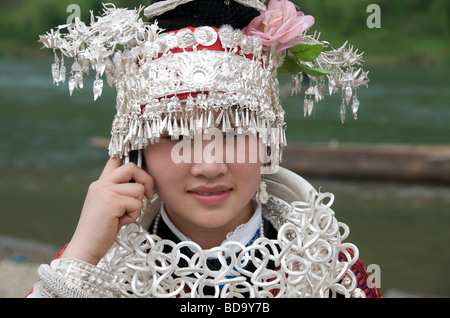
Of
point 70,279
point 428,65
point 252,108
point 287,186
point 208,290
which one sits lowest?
point 208,290

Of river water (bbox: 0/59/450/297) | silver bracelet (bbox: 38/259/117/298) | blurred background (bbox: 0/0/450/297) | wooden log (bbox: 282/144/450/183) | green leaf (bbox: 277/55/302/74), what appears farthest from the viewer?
wooden log (bbox: 282/144/450/183)

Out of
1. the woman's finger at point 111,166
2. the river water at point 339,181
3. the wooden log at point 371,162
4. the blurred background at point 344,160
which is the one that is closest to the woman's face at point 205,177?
the woman's finger at point 111,166

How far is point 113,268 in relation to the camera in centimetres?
167

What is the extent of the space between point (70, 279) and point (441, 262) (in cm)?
544

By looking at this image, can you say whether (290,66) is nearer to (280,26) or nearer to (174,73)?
(280,26)

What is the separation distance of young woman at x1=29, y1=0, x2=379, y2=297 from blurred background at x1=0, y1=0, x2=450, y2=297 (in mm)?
389

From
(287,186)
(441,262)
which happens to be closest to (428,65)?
(441,262)

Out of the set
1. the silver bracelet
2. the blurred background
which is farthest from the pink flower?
the silver bracelet

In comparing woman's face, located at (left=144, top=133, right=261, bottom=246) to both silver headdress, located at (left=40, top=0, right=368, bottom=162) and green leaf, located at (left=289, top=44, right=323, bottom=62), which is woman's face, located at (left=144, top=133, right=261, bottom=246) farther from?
green leaf, located at (left=289, top=44, right=323, bottom=62)

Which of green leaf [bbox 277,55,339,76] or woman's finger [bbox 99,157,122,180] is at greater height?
green leaf [bbox 277,55,339,76]

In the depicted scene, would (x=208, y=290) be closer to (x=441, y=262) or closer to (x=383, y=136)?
(x=441, y=262)

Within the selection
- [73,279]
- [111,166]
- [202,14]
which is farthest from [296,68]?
[73,279]

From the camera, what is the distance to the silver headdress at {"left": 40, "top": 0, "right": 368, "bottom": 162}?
5.24 ft

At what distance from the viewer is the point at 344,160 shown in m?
9.62
